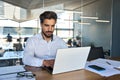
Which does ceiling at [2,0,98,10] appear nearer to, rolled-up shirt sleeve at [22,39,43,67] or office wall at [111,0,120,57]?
office wall at [111,0,120,57]

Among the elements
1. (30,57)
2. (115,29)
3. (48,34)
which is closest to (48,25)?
(48,34)

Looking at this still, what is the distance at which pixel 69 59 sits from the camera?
1539 millimetres

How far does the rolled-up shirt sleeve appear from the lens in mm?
1758

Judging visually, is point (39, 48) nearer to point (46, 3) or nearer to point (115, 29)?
point (46, 3)

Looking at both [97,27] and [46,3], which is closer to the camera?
[46,3]

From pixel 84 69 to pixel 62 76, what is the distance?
33 cm

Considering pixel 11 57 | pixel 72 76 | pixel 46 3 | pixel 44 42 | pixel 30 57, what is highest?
pixel 46 3

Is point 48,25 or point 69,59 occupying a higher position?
point 48,25

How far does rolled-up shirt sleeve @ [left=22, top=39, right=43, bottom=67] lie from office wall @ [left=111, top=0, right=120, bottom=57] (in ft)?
13.3

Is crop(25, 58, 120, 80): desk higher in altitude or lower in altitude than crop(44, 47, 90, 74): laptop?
lower

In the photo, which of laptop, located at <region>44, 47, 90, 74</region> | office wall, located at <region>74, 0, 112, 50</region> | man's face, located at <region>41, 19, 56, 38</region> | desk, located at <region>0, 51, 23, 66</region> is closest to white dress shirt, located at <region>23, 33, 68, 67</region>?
man's face, located at <region>41, 19, 56, 38</region>

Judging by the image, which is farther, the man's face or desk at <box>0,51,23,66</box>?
desk at <box>0,51,23,66</box>

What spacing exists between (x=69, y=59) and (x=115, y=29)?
173 inches

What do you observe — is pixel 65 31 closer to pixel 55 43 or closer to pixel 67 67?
pixel 55 43
